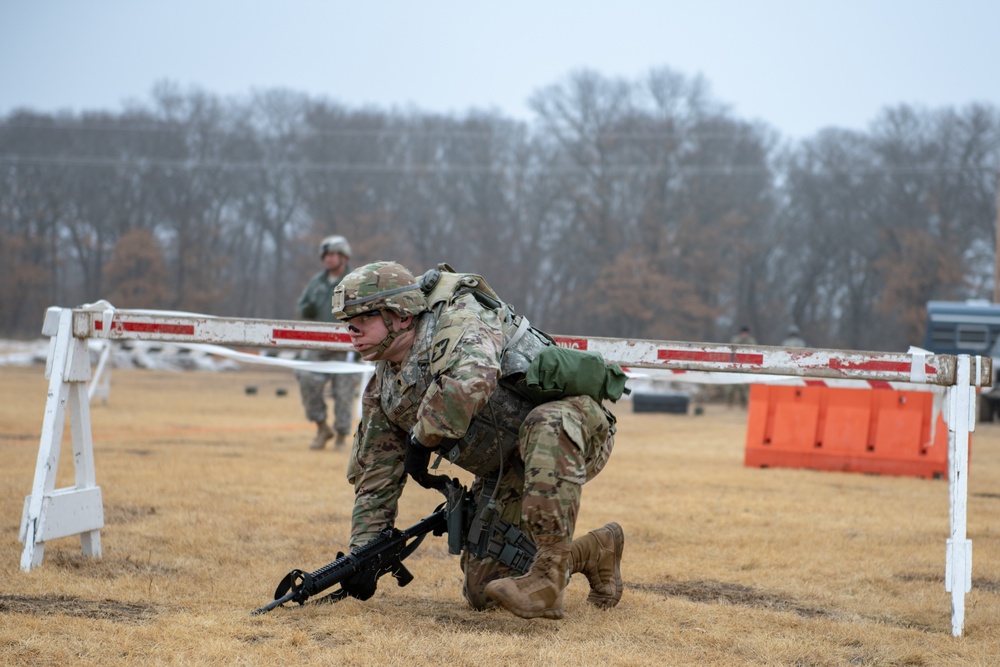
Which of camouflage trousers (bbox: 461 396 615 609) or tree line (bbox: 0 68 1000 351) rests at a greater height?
tree line (bbox: 0 68 1000 351)

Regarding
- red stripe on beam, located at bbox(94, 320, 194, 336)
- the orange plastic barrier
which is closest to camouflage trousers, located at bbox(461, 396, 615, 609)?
red stripe on beam, located at bbox(94, 320, 194, 336)

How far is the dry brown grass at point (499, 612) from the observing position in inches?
142

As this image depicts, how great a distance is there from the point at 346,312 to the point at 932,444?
7.44 metres

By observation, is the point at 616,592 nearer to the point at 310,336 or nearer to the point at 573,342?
the point at 573,342

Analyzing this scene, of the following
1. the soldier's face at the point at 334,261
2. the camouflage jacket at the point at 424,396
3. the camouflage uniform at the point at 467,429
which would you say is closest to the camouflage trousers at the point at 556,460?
the camouflage uniform at the point at 467,429

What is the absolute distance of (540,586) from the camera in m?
3.89

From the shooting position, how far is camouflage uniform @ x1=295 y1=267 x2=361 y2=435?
33.8 feet

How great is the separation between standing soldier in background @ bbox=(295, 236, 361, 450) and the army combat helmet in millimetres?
6182

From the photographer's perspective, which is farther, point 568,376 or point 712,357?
point 712,357

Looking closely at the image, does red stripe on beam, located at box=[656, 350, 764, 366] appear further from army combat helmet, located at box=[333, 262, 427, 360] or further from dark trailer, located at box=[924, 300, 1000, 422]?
dark trailer, located at box=[924, 300, 1000, 422]

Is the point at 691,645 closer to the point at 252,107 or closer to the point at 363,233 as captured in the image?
the point at 363,233

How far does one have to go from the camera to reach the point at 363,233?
47656mm

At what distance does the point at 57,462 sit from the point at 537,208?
146ft

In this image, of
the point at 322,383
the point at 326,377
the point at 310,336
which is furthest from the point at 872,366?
the point at 326,377
